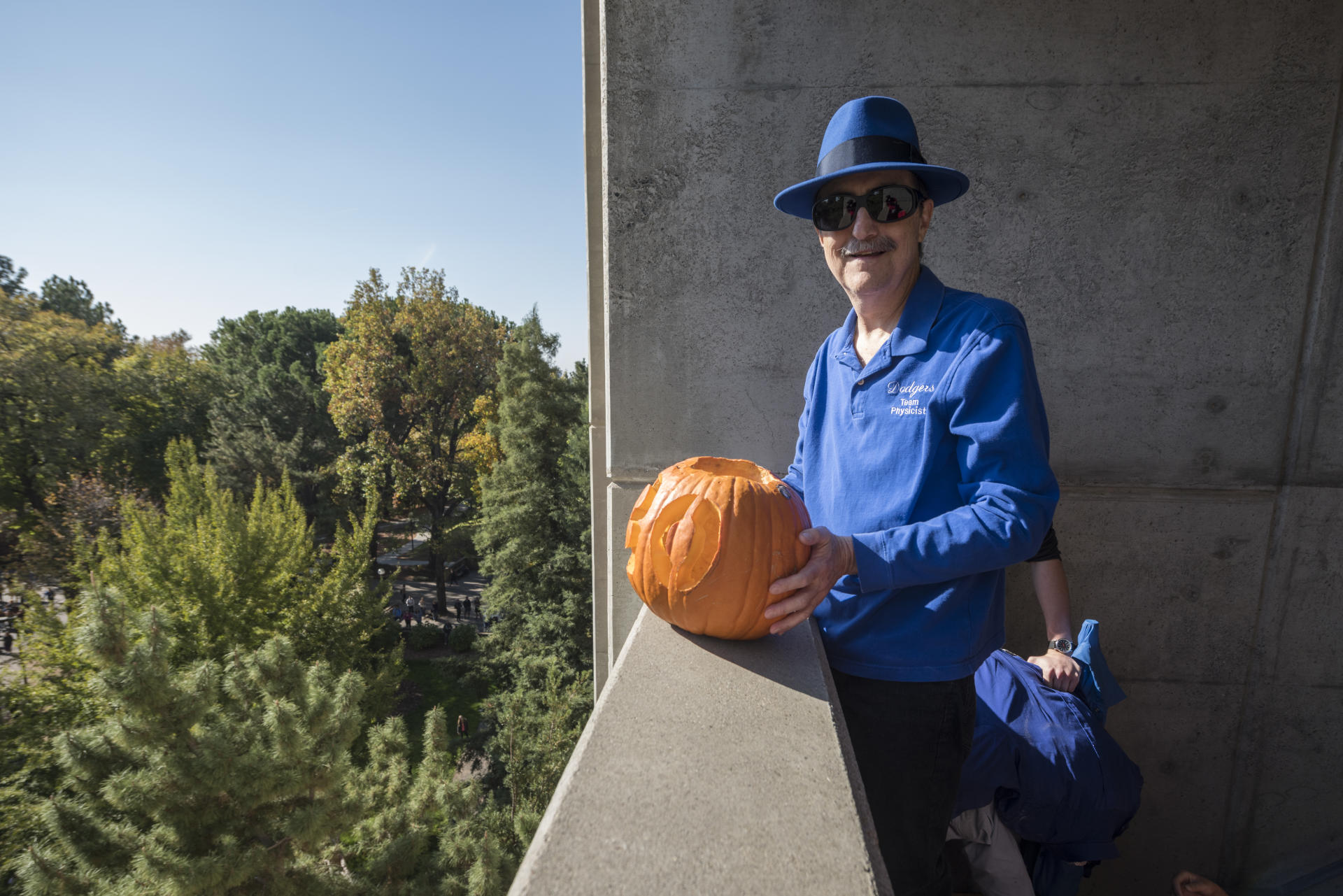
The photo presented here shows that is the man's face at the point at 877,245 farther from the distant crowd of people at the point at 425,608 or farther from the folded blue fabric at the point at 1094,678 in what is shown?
the distant crowd of people at the point at 425,608

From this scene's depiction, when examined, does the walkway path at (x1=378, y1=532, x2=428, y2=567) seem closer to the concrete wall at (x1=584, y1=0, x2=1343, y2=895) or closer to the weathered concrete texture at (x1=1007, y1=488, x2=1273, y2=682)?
the concrete wall at (x1=584, y1=0, x2=1343, y2=895)

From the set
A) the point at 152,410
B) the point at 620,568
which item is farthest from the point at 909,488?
the point at 152,410

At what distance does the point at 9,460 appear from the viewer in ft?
71.5

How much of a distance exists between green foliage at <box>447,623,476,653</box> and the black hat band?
24193mm

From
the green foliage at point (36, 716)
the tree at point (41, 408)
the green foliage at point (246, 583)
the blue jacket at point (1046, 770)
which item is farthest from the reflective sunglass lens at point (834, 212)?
the tree at point (41, 408)

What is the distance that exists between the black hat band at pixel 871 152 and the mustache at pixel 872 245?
0.66 ft

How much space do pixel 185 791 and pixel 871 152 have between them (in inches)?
349

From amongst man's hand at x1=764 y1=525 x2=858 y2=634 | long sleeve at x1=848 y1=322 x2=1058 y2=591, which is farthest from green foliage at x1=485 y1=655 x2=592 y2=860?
long sleeve at x1=848 y1=322 x2=1058 y2=591

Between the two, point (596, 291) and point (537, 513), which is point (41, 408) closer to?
point (537, 513)

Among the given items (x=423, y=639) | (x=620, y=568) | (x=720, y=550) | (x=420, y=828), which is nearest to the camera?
(x=720, y=550)

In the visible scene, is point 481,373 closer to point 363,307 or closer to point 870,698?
point 363,307

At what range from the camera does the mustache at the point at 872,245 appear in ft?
5.89

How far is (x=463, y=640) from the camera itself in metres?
23.6

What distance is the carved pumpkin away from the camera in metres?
1.66
